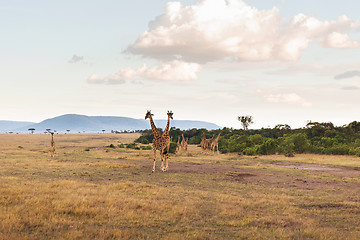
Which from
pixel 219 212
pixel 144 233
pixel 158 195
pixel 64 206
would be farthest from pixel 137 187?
pixel 144 233

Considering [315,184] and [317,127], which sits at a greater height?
[317,127]

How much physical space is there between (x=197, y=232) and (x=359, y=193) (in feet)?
37.3

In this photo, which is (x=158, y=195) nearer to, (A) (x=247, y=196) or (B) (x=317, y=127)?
(A) (x=247, y=196)

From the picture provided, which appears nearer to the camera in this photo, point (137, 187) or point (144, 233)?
point (144, 233)

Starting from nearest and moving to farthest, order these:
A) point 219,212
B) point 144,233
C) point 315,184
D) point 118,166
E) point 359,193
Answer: point 144,233 < point 219,212 < point 359,193 < point 315,184 < point 118,166

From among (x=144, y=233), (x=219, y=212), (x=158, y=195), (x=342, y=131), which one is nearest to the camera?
(x=144, y=233)

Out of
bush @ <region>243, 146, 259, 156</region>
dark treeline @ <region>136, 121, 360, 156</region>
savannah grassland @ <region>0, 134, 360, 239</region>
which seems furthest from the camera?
bush @ <region>243, 146, 259, 156</region>

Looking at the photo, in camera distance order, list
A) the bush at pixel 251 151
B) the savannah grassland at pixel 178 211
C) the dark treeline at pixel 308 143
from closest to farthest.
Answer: the savannah grassland at pixel 178 211 → the dark treeline at pixel 308 143 → the bush at pixel 251 151

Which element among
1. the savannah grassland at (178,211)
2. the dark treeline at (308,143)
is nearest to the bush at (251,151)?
the dark treeline at (308,143)

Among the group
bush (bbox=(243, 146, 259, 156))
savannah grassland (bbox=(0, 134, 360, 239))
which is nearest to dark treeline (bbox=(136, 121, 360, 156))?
bush (bbox=(243, 146, 259, 156))

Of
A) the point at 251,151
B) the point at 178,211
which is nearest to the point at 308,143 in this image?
the point at 251,151

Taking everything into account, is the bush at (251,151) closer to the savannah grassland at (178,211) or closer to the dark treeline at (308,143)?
the dark treeline at (308,143)

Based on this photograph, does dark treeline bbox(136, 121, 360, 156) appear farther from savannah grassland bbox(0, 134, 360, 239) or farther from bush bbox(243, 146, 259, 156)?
savannah grassland bbox(0, 134, 360, 239)

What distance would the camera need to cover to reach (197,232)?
8.86 metres
